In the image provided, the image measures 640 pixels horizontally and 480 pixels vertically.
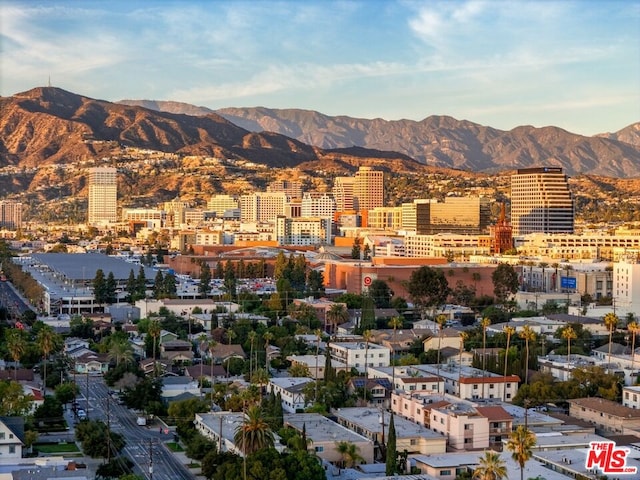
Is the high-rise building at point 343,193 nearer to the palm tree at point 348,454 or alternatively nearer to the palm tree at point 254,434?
the palm tree at point 348,454

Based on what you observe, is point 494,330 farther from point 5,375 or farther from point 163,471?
point 163,471

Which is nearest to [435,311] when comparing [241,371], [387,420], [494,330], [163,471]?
[494,330]

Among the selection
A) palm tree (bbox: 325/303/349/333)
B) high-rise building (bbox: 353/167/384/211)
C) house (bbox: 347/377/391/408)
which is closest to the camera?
house (bbox: 347/377/391/408)

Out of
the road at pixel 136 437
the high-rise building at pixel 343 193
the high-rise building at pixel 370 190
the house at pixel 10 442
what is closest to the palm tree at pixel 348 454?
the road at pixel 136 437

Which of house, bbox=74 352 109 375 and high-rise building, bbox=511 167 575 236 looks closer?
house, bbox=74 352 109 375

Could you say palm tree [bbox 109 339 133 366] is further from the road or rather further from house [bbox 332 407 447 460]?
house [bbox 332 407 447 460]

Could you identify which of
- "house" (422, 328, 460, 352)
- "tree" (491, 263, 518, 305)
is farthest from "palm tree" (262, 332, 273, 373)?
"tree" (491, 263, 518, 305)

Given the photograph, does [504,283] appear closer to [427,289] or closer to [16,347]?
[427,289]

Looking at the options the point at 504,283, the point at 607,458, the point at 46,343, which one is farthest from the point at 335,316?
the point at 607,458
